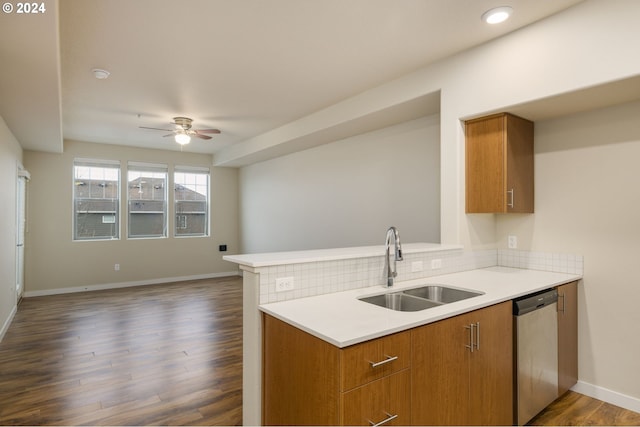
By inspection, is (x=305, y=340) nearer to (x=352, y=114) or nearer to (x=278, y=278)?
(x=278, y=278)

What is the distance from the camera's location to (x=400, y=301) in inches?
92.7

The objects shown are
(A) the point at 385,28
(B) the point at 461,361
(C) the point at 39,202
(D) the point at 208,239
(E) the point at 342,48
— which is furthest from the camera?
(D) the point at 208,239

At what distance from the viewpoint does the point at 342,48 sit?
2906mm

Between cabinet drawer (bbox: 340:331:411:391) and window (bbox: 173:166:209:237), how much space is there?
22.3ft

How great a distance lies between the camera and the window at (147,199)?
7012 mm

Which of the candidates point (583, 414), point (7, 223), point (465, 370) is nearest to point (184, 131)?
point (7, 223)

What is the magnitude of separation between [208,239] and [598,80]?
7153 mm

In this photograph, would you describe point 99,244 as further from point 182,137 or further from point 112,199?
point 182,137

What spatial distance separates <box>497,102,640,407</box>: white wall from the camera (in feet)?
8.23

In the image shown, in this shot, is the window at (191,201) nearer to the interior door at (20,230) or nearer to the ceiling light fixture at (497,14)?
the interior door at (20,230)

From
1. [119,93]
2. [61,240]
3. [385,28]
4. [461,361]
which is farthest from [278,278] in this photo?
[61,240]

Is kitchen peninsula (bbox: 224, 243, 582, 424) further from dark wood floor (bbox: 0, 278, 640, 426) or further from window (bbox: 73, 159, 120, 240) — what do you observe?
window (bbox: 73, 159, 120, 240)

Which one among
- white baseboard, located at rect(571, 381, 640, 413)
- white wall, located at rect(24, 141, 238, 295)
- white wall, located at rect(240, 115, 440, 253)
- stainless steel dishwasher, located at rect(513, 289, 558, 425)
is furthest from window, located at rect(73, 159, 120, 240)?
white baseboard, located at rect(571, 381, 640, 413)

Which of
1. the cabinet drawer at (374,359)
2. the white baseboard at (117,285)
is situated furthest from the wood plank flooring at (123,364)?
the cabinet drawer at (374,359)
